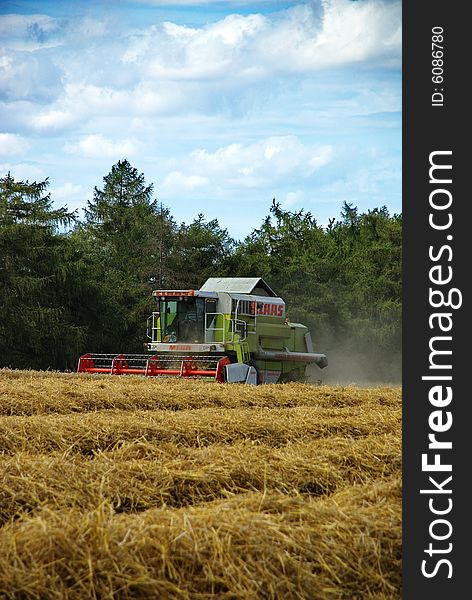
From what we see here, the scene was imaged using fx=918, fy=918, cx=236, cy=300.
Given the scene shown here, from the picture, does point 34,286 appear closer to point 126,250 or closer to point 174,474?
point 126,250

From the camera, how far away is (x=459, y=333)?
405 centimetres

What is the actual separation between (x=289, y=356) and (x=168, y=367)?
3.55m

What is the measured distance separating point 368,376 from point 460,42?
29.5 m

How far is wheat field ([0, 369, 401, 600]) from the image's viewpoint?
3.99 m

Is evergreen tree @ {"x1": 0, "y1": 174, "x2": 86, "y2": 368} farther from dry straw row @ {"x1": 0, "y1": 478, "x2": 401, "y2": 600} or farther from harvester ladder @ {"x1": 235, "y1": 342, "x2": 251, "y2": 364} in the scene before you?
dry straw row @ {"x1": 0, "y1": 478, "x2": 401, "y2": 600}

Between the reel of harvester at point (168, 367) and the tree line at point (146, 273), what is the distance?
9873 mm

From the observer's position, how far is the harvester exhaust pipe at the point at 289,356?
2131 cm

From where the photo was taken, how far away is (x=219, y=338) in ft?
67.6

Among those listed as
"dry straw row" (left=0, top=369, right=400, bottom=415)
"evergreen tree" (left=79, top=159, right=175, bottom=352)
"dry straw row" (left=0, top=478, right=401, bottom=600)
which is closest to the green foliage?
"evergreen tree" (left=79, top=159, right=175, bottom=352)

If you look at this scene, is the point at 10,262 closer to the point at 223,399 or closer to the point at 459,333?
the point at 223,399

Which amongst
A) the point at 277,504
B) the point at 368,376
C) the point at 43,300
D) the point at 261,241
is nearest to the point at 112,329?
the point at 43,300

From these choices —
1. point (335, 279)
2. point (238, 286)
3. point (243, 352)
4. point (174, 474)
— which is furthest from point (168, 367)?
point (335, 279)

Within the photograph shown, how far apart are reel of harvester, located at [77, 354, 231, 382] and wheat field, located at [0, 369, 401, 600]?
874cm

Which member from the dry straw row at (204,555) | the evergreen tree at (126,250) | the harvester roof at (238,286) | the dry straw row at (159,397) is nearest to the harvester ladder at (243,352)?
the harvester roof at (238,286)
